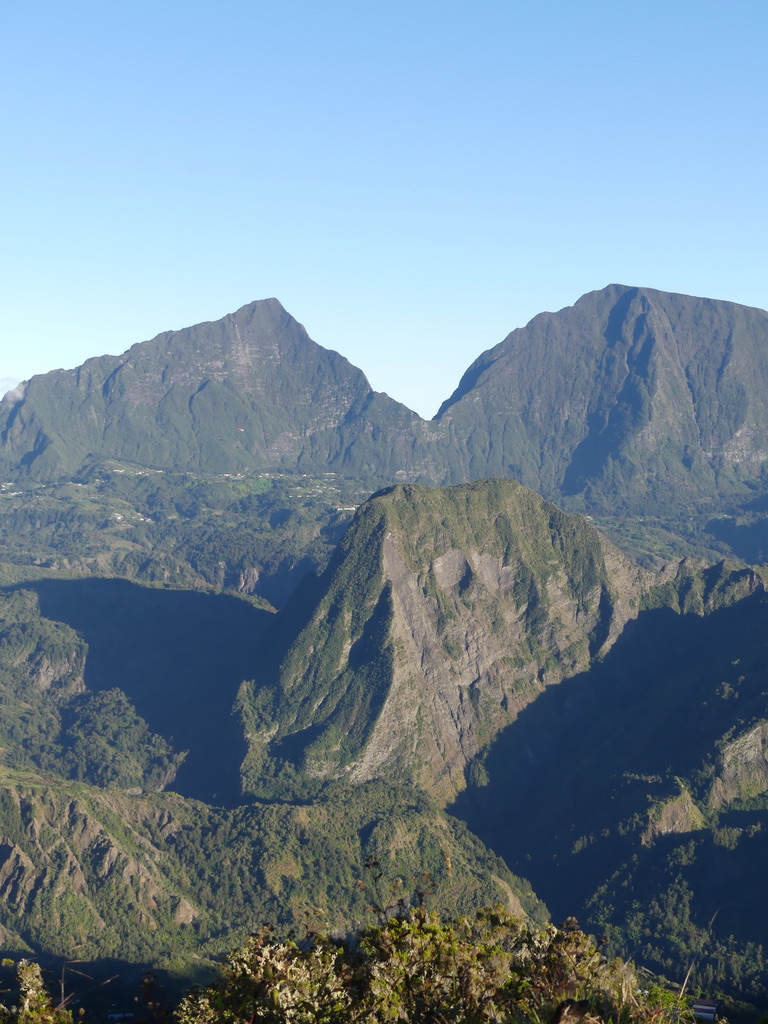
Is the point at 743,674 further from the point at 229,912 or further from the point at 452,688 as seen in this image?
the point at 229,912

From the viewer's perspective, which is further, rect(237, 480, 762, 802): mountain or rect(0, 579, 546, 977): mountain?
rect(237, 480, 762, 802): mountain

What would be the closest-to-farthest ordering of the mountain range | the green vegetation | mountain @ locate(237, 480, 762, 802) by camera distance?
the green vegetation → the mountain range → mountain @ locate(237, 480, 762, 802)

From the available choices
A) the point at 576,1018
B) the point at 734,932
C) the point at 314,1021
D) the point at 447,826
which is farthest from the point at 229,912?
the point at 576,1018

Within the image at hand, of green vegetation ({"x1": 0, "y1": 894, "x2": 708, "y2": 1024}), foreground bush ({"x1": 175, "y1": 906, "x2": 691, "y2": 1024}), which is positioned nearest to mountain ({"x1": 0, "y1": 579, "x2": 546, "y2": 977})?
green vegetation ({"x1": 0, "y1": 894, "x2": 708, "y2": 1024})

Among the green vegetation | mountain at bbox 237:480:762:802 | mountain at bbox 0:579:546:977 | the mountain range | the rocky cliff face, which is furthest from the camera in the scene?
the rocky cliff face

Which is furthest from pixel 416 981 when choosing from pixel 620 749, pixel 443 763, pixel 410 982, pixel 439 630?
pixel 439 630

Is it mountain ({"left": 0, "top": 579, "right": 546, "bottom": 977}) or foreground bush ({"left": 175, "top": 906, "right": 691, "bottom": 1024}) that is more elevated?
foreground bush ({"left": 175, "top": 906, "right": 691, "bottom": 1024})

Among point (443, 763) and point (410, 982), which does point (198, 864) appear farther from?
point (410, 982)

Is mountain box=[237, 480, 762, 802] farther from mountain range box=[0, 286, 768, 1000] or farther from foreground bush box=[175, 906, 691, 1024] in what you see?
foreground bush box=[175, 906, 691, 1024]

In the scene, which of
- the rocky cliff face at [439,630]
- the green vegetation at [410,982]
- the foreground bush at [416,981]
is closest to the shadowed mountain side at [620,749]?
the rocky cliff face at [439,630]
